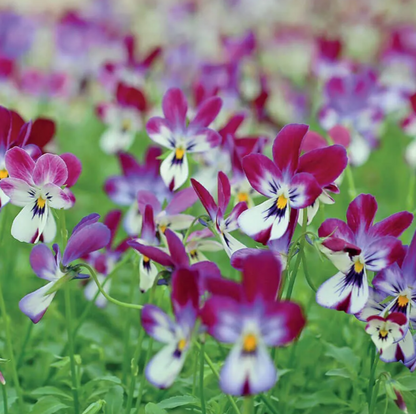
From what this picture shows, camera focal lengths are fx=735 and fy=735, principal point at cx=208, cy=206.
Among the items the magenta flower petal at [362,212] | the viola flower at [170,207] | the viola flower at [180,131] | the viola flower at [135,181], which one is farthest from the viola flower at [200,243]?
the viola flower at [135,181]

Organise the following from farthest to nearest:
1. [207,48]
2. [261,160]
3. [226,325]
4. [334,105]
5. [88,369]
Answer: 1. [207,48]
2. [334,105]
3. [88,369]
4. [261,160]
5. [226,325]

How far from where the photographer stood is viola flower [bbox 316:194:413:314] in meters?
1.09

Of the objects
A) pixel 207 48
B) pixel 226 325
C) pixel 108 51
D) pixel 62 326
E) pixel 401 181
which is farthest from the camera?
pixel 207 48

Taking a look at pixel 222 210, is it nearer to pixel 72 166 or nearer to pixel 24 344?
pixel 72 166

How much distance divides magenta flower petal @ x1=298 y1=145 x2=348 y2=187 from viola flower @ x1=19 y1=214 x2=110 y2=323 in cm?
32

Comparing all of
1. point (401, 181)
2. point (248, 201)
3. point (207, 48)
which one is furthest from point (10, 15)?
point (248, 201)

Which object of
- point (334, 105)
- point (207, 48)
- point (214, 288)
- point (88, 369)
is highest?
point (214, 288)

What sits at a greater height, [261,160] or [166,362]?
[261,160]

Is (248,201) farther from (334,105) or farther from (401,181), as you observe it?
(401,181)

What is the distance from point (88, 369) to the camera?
1.57m

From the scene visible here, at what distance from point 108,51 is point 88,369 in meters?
2.63

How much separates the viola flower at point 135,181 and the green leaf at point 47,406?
1.88ft

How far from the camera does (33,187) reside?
1167 mm

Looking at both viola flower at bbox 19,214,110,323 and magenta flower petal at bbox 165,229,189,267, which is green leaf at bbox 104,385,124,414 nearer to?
viola flower at bbox 19,214,110,323
